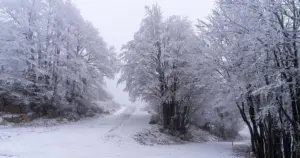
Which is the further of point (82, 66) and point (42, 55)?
point (82, 66)

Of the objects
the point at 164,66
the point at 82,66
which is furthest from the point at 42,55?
the point at 164,66

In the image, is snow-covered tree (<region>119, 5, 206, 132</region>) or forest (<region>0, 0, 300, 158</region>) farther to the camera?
snow-covered tree (<region>119, 5, 206, 132</region>)

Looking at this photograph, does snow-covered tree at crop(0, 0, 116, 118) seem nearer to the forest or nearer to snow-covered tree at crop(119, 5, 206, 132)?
the forest

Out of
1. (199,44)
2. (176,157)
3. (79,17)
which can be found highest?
(79,17)

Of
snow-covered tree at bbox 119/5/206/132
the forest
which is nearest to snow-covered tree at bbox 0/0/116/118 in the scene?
the forest

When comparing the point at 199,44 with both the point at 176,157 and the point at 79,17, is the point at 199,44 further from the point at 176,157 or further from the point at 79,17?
the point at 79,17

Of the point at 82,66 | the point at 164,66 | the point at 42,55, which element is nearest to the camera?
the point at 164,66

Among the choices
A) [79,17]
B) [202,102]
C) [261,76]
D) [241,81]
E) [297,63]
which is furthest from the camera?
[79,17]

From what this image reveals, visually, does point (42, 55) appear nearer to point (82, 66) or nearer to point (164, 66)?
point (82, 66)

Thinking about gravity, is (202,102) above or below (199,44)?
below

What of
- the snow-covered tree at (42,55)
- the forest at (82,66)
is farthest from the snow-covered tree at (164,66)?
the snow-covered tree at (42,55)

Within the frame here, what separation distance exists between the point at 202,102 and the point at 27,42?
15.6 m

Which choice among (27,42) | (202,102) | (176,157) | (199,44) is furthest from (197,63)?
(27,42)

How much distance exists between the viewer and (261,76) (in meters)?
8.06
